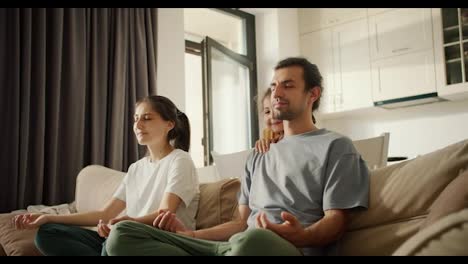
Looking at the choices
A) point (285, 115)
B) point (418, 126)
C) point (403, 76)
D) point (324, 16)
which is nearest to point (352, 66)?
point (403, 76)

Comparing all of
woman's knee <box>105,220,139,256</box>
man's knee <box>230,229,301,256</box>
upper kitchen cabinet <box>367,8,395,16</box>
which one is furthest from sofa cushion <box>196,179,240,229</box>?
upper kitchen cabinet <box>367,8,395,16</box>

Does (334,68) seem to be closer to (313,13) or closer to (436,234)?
(313,13)

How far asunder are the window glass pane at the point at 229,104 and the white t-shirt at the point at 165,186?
208 cm

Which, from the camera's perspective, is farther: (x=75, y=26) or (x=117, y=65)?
(x=117, y=65)

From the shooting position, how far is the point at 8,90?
253cm

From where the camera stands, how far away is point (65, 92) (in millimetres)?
2795

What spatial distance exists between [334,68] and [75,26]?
2800mm

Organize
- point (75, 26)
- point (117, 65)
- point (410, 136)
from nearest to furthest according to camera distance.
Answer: point (75, 26), point (117, 65), point (410, 136)

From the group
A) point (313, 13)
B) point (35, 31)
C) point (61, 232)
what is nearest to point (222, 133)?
point (313, 13)

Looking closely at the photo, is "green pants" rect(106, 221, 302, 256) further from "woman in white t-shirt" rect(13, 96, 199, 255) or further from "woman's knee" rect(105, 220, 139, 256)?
"woman in white t-shirt" rect(13, 96, 199, 255)

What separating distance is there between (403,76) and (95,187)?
312 centimetres

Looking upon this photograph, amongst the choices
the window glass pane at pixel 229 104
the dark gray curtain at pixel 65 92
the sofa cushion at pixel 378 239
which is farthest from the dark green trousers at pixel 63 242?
the window glass pane at pixel 229 104

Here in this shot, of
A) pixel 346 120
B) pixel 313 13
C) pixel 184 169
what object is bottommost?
pixel 184 169
